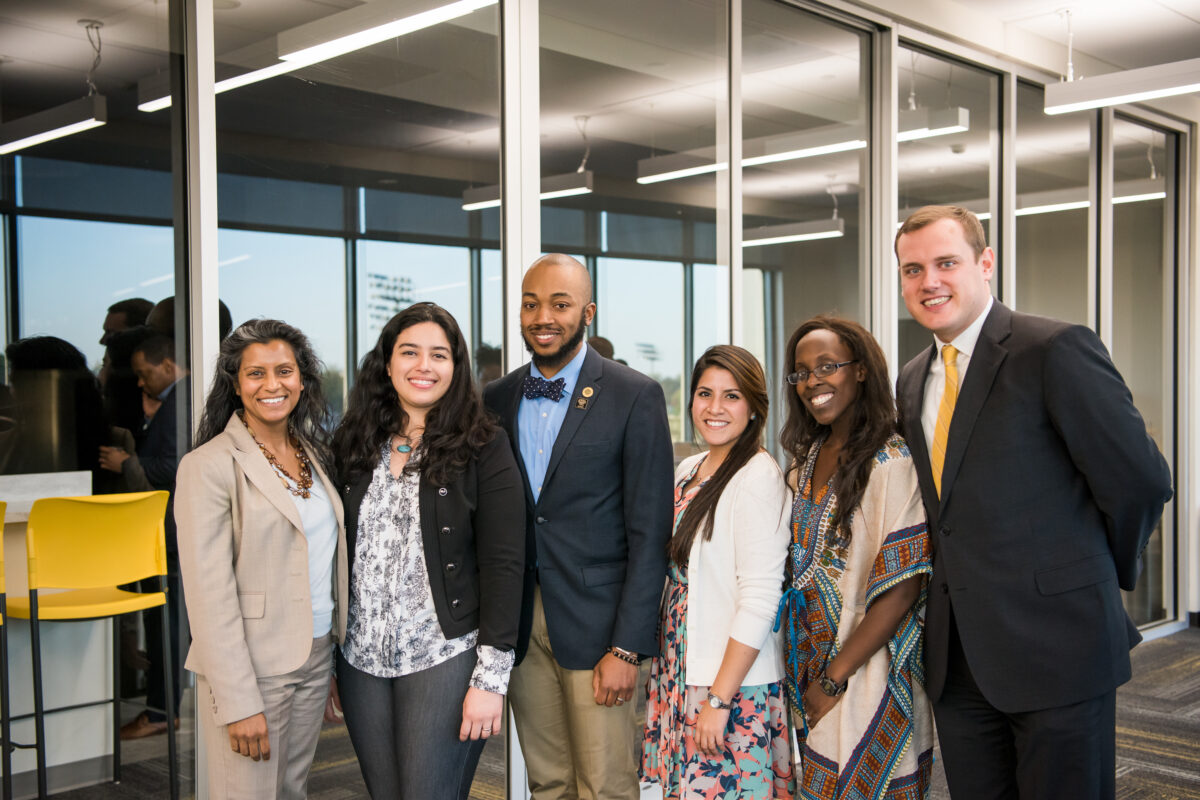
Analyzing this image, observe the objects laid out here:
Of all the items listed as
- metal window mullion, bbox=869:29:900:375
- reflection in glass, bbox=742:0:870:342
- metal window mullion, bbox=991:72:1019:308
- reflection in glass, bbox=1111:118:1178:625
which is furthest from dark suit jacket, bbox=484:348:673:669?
reflection in glass, bbox=1111:118:1178:625

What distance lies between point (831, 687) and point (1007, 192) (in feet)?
13.4

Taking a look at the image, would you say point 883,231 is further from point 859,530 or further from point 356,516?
point 356,516

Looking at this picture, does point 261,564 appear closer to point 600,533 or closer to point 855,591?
point 600,533

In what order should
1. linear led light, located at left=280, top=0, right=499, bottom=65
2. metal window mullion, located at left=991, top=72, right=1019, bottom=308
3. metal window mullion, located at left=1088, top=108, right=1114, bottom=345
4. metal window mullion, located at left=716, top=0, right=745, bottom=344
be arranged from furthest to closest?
1. metal window mullion, located at left=1088, top=108, right=1114, bottom=345
2. metal window mullion, located at left=991, top=72, right=1019, bottom=308
3. metal window mullion, located at left=716, top=0, right=745, bottom=344
4. linear led light, located at left=280, top=0, right=499, bottom=65

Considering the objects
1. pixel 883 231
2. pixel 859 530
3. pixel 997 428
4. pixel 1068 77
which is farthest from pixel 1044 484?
pixel 1068 77

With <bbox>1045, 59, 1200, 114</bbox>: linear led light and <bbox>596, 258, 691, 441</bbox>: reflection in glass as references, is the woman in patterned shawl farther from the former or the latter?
<bbox>1045, 59, 1200, 114</bbox>: linear led light

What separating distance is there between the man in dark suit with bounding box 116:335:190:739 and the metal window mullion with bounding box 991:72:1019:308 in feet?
14.3

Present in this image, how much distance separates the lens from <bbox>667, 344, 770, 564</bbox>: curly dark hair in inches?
90.1

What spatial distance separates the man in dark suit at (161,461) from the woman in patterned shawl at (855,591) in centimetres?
→ 174

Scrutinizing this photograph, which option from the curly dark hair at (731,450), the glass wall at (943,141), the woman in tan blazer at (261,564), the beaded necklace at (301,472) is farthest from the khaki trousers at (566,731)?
the glass wall at (943,141)

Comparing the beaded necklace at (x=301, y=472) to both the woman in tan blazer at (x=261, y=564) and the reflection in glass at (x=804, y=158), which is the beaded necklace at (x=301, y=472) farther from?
the reflection in glass at (x=804, y=158)

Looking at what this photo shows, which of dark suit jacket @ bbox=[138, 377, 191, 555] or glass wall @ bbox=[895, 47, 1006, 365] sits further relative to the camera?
glass wall @ bbox=[895, 47, 1006, 365]

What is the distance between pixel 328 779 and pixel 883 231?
137 inches

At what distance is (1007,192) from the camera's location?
17.8ft
